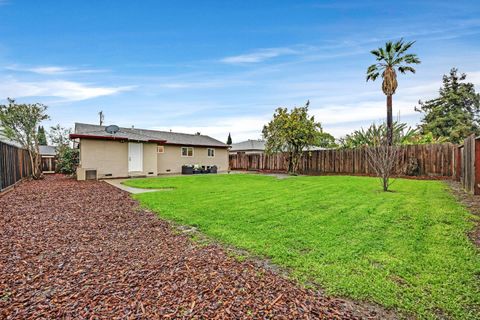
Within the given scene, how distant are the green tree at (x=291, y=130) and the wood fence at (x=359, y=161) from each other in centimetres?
175

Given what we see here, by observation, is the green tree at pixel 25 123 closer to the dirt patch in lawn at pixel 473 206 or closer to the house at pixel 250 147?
the dirt patch in lawn at pixel 473 206

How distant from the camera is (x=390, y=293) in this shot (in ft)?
8.39

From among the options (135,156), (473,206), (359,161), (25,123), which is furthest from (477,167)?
(25,123)

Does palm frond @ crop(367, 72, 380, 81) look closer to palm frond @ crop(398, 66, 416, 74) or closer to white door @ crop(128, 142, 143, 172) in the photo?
palm frond @ crop(398, 66, 416, 74)

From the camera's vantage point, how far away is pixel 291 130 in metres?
18.1

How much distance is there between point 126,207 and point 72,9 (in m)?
7.91

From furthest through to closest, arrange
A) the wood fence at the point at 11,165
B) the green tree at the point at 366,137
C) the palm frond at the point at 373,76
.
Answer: the green tree at the point at 366,137 < the palm frond at the point at 373,76 < the wood fence at the point at 11,165

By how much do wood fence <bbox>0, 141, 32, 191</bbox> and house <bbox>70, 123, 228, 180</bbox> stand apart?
2634 mm

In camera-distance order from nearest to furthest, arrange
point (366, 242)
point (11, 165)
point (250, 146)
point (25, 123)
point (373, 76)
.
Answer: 1. point (366, 242)
2. point (11, 165)
3. point (25, 123)
4. point (373, 76)
5. point (250, 146)

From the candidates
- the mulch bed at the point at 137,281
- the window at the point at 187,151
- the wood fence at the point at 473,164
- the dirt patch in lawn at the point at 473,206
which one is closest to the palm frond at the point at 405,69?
the wood fence at the point at 473,164

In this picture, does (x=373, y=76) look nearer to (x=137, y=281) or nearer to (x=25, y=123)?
(x=137, y=281)

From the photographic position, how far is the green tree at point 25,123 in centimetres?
1560

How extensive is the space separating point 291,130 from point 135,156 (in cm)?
1068

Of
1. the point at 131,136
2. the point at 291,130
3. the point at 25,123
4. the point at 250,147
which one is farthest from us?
the point at 250,147
